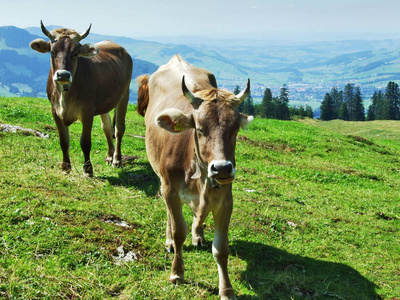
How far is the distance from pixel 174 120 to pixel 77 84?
6031 millimetres

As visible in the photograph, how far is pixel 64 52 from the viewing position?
415 inches

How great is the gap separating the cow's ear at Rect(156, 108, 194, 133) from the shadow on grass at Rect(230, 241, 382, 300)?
2.95m

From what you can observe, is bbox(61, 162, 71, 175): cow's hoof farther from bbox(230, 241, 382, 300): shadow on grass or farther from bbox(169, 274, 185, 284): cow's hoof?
bbox(169, 274, 185, 284): cow's hoof

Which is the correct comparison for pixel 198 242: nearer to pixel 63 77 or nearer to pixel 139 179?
pixel 139 179

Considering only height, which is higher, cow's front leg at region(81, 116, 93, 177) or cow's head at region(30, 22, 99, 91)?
cow's head at region(30, 22, 99, 91)

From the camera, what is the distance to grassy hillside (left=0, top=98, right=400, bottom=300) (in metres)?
6.14

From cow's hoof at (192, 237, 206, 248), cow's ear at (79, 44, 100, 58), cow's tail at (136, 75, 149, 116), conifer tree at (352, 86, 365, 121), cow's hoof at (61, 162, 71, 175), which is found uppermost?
cow's ear at (79, 44, 100, 58)

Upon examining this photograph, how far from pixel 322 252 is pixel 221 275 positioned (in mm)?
3580

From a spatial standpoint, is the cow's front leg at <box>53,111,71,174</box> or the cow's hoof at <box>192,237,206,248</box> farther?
the cow's front leg at <box>53,111,71,174</box>

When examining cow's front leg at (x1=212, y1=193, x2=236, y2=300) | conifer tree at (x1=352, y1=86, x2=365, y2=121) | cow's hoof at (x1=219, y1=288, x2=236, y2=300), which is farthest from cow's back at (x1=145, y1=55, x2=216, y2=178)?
conifer tree at (x1=352, y1=86, x2=365, y2=121)

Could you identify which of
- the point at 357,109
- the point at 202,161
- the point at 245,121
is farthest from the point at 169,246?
the point at 357,109

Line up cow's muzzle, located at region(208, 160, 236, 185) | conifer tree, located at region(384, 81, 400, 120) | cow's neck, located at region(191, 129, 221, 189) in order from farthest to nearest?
conifer tree, located at region(384, 81, 400, 120), cow's neck, located at region(191, 129, 221, 189), cow's muzzle, located at region(208, 160, 236, 185)

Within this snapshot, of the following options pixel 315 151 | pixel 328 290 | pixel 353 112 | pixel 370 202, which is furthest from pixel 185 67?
pixel 353 112

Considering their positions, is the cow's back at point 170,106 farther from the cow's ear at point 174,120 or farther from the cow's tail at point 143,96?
the cow's ear at point 174,120
